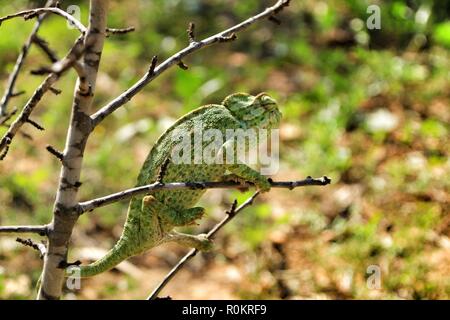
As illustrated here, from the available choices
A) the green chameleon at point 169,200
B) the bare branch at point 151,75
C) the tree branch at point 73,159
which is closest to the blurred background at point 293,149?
the green chameleon at point 169,200

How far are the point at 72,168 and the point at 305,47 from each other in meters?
4.98

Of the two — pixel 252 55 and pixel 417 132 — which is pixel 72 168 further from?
pixel 252 55

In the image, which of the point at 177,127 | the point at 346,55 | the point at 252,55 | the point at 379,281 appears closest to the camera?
the point at 177,127

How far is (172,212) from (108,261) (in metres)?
0.29

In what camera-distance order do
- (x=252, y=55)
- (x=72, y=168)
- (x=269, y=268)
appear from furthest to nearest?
(x=252, y=55) < (x=269, y=268) < (x=72, y=168)

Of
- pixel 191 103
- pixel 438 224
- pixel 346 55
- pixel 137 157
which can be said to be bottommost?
pixel 438 224

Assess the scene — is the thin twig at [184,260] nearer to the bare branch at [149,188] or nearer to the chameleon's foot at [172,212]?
the chameleon's foot at [172,212]

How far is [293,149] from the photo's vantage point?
574 centimetres

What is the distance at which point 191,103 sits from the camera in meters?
6.09

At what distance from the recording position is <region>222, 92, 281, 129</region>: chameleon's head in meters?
Answer: 2.62

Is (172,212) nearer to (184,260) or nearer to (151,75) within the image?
(184,260)

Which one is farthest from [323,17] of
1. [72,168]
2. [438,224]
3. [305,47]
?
[72,168]

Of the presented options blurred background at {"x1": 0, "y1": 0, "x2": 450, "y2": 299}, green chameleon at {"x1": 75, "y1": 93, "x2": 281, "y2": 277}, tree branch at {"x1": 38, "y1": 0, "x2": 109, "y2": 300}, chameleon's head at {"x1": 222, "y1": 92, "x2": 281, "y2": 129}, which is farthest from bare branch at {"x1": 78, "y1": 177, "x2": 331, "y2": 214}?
blurred background at {"x1": 0, "y1": 0, "x2": 450, "y2": 299}

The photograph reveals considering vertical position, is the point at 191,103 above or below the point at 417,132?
above
